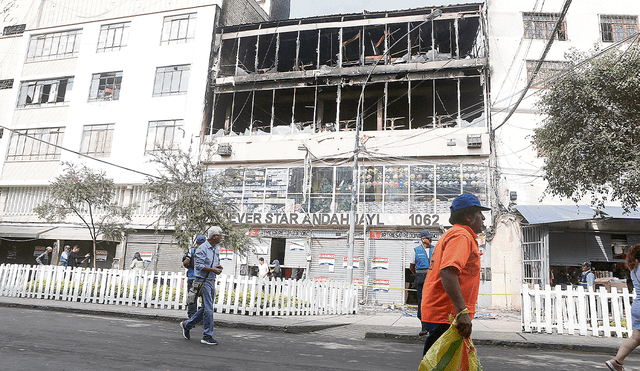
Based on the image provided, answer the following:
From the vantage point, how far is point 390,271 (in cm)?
1947

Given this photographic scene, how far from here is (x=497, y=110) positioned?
20047 millimetres

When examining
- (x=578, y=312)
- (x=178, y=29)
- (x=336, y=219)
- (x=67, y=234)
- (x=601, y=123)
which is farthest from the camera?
(x=178, y=29)

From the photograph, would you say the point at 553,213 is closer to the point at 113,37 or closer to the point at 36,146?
the point at 113,37

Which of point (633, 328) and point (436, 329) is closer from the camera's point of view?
point (436, 329)

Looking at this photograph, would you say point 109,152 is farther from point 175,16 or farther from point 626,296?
point 626,296

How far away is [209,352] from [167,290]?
807cm

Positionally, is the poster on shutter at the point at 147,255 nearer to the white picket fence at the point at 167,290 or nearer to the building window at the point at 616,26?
the white picket fence at the point at 167,290

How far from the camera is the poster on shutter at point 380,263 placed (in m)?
19.6

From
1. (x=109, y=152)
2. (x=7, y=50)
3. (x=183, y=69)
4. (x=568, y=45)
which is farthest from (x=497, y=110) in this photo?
(x=7, y=50)

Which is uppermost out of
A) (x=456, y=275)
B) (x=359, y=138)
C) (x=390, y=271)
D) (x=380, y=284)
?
(x=359, y=138)

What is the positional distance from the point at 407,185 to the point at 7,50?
2622 cm

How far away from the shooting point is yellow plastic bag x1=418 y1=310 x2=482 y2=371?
2.79 metres

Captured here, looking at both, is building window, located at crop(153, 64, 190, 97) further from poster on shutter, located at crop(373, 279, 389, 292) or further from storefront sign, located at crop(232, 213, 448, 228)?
poster on shutter, located at crop(373, 279, 389, 292)

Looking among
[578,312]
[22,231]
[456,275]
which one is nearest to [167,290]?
[578,312]
